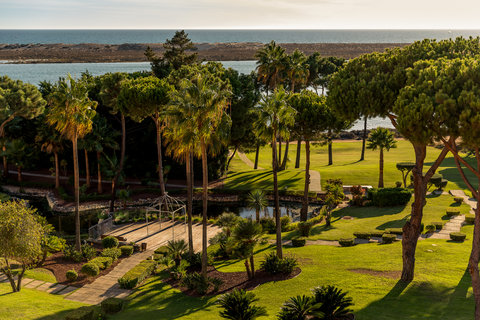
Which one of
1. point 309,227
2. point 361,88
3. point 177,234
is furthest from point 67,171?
point 361,88

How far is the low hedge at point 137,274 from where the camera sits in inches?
1208

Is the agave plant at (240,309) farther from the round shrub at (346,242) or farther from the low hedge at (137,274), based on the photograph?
the round shrub at (346,242)

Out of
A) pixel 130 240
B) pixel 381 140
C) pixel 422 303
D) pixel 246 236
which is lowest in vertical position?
pixel 130 240

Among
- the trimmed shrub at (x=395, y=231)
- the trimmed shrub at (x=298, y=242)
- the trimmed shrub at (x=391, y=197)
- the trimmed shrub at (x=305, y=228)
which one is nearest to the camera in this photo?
the trimmed shrub at (x=298, y=242)

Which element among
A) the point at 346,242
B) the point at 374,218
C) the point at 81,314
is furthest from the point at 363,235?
the point at 81,314

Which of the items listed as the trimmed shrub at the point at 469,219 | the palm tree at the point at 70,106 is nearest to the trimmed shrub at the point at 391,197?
the trimmed shrub at the point at 469,219

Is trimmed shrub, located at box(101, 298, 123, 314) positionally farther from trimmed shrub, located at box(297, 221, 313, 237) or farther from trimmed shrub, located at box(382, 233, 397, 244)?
trimmed shrub, located at box(382, 233, 397, 244)

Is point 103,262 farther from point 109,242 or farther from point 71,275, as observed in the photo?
point 109,242

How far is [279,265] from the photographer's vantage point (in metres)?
29.1

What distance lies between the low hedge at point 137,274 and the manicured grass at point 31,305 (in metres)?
3.58

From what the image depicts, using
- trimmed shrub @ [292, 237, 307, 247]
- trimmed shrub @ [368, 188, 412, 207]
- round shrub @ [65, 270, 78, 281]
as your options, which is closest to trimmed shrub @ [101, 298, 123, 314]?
round shrub @ [65, 270, 78, 281]

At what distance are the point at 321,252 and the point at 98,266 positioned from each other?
54.9 feet

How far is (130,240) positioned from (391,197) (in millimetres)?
27028

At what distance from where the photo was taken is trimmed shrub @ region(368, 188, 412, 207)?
47500 millimetres
